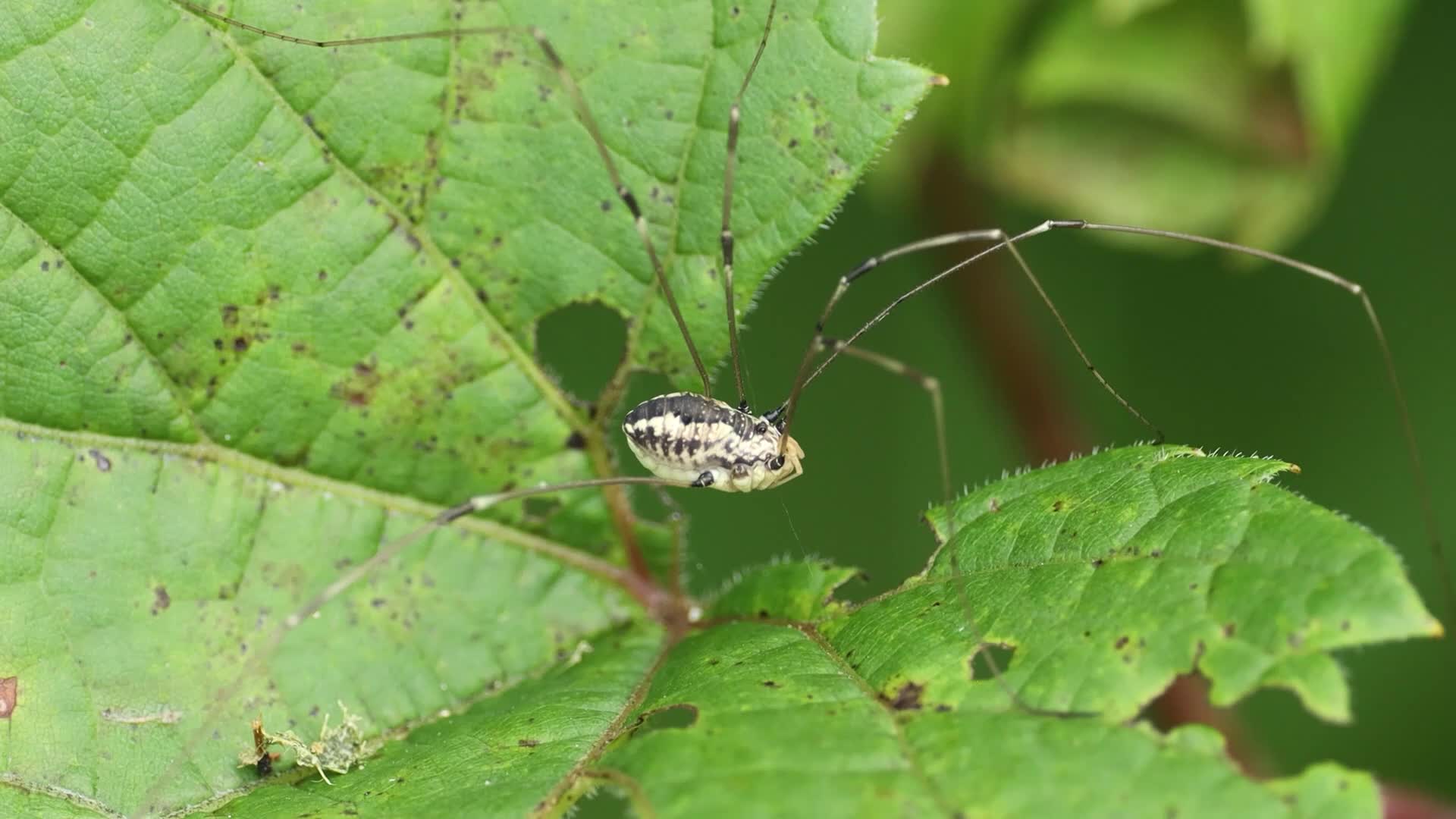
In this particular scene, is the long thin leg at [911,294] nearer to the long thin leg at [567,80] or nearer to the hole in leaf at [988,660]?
the long thin leg at [567,80]

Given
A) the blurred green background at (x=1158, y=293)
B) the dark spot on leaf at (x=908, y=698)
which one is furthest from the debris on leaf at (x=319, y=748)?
the dark spot on leaf at (x=908, y=698)

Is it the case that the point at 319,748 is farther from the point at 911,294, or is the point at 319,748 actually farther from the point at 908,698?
the point at 911,294

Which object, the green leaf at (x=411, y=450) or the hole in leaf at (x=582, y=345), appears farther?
the hole in leaf at (x=582, y=345)

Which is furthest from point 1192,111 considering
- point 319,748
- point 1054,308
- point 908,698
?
point 319,748

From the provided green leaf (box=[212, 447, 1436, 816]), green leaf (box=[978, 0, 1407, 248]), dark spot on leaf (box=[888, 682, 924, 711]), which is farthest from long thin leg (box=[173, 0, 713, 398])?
green leaf (box=[978, 0, 1407, 248])

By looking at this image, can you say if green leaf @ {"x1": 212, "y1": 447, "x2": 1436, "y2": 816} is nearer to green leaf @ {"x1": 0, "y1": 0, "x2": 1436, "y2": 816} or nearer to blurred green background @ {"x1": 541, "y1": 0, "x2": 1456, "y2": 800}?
green leaf @ {"x1": 0, "y1": 0, "x2": 1436, "y2": 816}

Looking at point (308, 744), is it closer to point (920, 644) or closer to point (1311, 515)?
point (920, 644)
